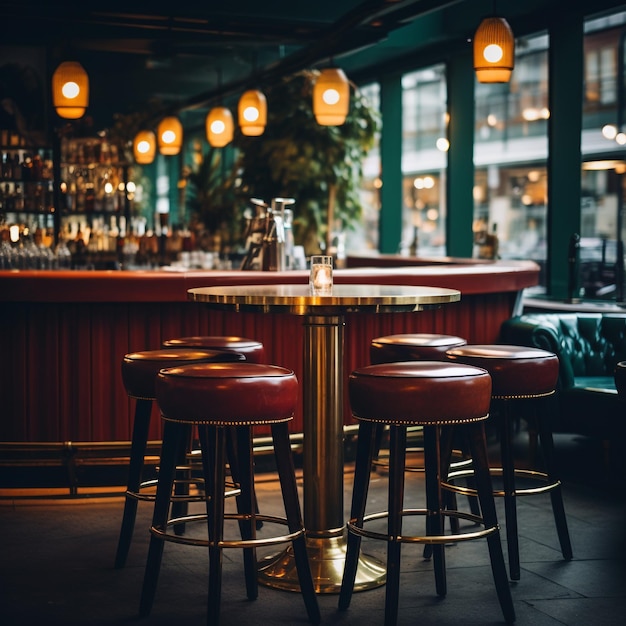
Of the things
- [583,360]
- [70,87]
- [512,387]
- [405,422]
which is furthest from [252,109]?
[405,422]

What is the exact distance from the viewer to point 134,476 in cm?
A: 394

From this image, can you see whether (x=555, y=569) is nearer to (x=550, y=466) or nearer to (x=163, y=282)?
(x=550, y=466)

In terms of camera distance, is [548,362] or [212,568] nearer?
[212,568]

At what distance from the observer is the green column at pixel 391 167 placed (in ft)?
33.9

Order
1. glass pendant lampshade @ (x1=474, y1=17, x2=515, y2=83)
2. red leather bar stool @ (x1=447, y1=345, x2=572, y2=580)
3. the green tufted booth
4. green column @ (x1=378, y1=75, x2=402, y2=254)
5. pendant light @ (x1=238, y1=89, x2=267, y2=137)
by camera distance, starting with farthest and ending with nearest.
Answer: green column @ (x1=378, y1=75, x2=402, y2=254) → pendant light @ (x1=238, y1=89, x2=267, y2=137) → glass pendant lampshade @ (x1=474, y1=17, x2=515, y2=83) → the green tufted booth → red leather bar stool @ (x1=447, y1=345, x2=572, y2=580)

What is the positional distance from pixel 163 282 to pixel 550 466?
1.94 meters

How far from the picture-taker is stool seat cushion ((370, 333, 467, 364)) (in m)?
4.25

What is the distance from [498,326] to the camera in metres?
5.89

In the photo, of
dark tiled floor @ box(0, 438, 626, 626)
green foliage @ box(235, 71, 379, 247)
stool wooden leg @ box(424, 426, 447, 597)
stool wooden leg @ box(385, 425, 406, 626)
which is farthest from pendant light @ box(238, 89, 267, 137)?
stool wooden leg @ box(385, 425, 406, 626)

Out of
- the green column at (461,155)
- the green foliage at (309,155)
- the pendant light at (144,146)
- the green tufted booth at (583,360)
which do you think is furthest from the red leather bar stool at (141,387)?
the pendant light at (144,146)

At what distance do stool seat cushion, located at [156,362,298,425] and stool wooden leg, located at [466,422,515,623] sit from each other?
61cm

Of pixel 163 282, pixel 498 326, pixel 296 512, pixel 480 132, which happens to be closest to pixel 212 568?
pixel 296 512

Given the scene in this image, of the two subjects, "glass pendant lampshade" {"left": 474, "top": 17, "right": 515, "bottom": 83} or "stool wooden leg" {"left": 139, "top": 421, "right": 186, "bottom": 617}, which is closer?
"stool wooden leg" {"left": 139, "top": 421, "right": 186, "bottom": 617}

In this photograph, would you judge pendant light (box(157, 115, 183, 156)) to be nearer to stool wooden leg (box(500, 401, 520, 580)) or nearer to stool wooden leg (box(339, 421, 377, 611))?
stool wooden leg (box(500, 401, 520, 580))
